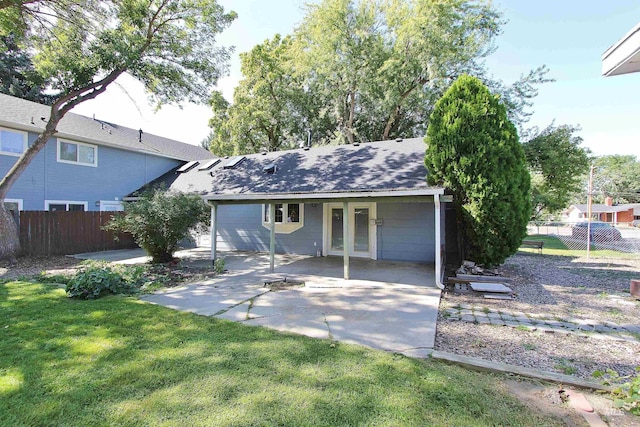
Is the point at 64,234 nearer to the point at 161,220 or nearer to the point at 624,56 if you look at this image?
the point at 161,220

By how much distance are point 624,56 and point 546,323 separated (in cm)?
407

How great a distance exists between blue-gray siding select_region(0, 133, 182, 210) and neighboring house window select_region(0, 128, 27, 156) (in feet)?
0.61

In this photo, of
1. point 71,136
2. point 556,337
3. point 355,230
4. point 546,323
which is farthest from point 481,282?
point 71,136

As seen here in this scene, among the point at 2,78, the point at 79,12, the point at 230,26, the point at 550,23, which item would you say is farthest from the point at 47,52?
the point at 2,78

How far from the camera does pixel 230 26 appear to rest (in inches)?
473

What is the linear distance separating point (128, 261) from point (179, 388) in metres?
8.83

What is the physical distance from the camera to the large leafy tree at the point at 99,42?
9672mm

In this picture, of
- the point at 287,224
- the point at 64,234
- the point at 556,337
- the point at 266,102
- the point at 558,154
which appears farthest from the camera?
the point at 266,102

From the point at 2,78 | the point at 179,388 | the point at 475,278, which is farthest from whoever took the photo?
the point at 2,78

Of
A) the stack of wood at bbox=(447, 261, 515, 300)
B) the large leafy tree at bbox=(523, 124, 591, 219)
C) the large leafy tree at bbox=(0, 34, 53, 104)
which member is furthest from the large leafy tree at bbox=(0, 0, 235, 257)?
the large leafy tree at bbox=(0, 34, 53, 104)

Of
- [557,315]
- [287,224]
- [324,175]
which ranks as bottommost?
[557,315]

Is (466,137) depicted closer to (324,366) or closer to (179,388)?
(324,366)

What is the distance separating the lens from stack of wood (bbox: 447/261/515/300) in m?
6.40

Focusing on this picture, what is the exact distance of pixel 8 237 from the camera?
381 inches
